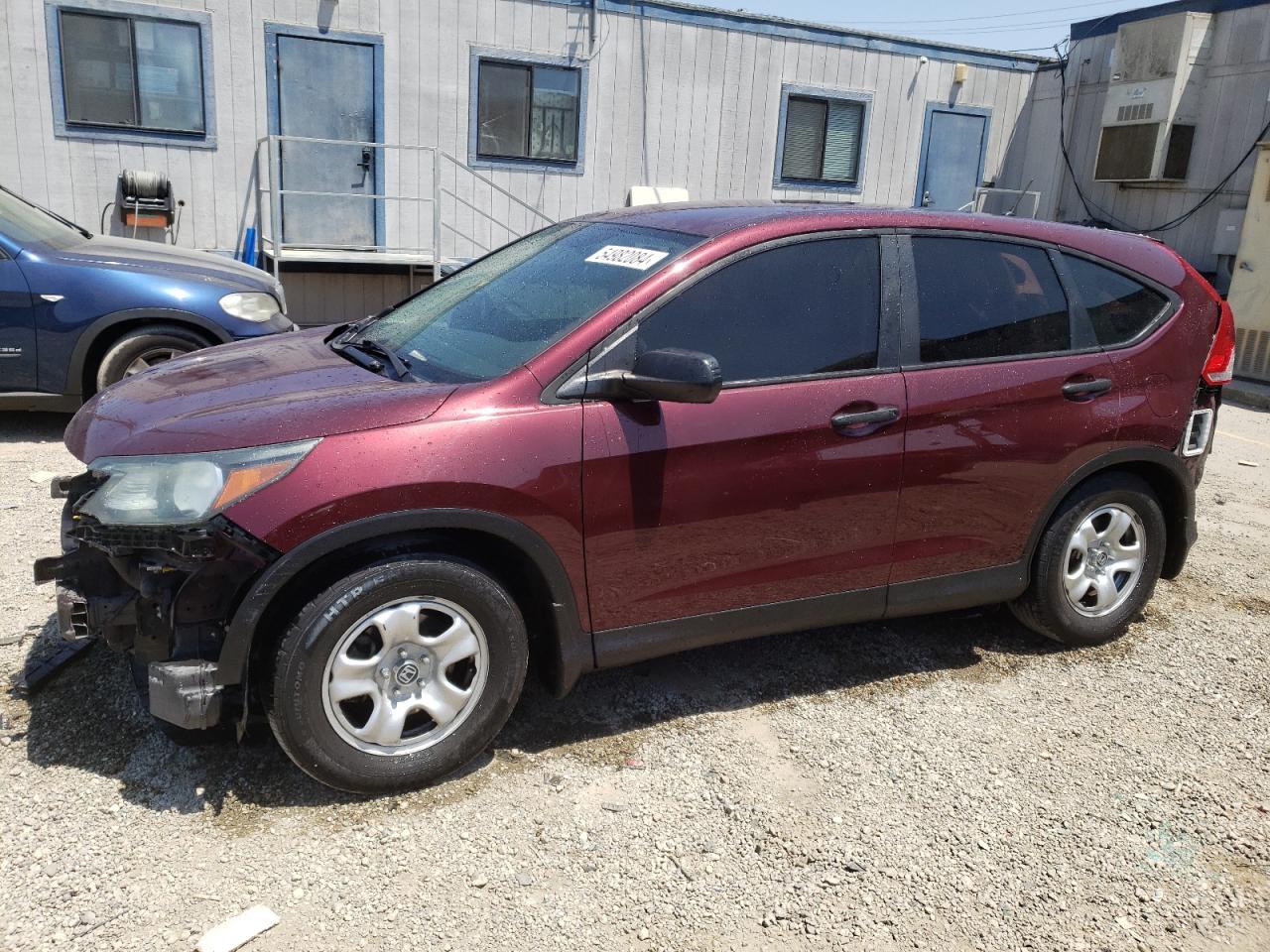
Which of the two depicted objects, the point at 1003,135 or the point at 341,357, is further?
the point at 1003,135

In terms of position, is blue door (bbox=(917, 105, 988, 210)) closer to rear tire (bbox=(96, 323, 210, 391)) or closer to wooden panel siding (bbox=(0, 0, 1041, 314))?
wooden panel siding (bbox=(0, 0, 1041, 314))

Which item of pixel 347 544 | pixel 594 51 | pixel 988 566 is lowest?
pixel 988 566

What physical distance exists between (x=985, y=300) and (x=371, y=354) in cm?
218

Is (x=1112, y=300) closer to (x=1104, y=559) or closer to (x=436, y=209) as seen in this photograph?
(x=1104, y=559)

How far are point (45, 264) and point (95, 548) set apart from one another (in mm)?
4255

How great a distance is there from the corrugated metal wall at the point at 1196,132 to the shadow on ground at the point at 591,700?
11478 millimetres

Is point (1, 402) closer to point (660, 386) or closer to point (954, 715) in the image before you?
point (660, 386)

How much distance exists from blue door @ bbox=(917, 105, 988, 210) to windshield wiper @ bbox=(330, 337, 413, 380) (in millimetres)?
11718

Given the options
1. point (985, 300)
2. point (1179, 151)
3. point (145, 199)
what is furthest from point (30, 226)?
point (1179, 151)

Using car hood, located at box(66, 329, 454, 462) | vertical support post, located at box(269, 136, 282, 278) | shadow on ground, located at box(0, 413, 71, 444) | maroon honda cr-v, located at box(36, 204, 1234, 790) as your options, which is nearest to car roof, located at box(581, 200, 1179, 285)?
maroon honda cr-v, located at box(36, 204, 1234, 790)

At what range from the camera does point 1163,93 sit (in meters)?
13.5

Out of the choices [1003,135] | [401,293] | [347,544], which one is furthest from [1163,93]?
[347,544]

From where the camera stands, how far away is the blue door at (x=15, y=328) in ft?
20.4

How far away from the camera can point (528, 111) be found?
11.6 meters
